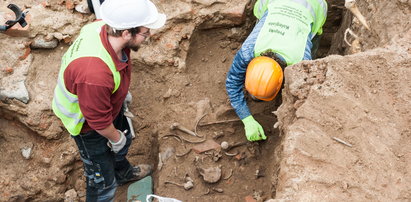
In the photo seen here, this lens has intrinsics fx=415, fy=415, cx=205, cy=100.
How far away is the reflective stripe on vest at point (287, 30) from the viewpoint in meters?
3.25

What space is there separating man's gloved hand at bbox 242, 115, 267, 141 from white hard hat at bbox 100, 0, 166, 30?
53.6 inches

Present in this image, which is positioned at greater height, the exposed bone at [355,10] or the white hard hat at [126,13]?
the white hard hat at [126,13]

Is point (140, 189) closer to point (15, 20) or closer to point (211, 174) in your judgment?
point (211, 174)

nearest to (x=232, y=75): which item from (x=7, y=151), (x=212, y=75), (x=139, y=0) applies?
(x=212, y=75)

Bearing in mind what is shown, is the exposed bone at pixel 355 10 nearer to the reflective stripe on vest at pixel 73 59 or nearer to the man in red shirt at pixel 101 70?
the man in red shirt at pixel 101 70

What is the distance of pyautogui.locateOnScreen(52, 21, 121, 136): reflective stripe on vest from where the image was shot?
258cm

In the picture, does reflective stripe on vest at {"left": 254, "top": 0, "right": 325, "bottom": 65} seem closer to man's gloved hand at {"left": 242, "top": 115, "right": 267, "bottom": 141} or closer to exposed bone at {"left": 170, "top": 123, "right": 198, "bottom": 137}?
man's gloved hand at {"left": 242, "top": 115, "right": 267, "bottom": 141}

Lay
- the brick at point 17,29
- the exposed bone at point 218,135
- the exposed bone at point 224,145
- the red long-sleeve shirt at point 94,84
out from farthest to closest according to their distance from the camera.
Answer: the brick at point 17,29
the exposed bone at point 218,135
the exposed bone at point 224,145
the red long-sleeve shirt at point 94,84

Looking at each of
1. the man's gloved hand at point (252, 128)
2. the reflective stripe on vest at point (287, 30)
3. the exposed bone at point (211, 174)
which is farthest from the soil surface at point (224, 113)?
the reflective stripe on vest at point (287, 30)

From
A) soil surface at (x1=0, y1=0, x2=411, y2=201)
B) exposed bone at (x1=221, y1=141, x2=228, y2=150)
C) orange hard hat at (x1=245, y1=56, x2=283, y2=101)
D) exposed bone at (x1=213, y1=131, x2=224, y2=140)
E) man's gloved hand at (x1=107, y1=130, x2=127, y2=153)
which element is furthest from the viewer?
exposed bone at (x1=213, y1=131, x2=224, y2=140)

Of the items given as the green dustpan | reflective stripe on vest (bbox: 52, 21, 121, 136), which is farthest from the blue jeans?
the green dustpan

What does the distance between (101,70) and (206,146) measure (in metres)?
1.50

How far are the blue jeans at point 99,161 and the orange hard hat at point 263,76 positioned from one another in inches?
43.1

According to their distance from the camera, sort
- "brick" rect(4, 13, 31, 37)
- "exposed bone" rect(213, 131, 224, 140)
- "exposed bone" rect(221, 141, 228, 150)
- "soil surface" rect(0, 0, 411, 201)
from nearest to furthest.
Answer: "soil surface" rect(0, 0, 411, 201) < "exposed bone" rect(221, 141, 228, 150) < "exposed bone" rect(213, 131, 224, 140) < "brick" rect(4, 13, 31, 37)
